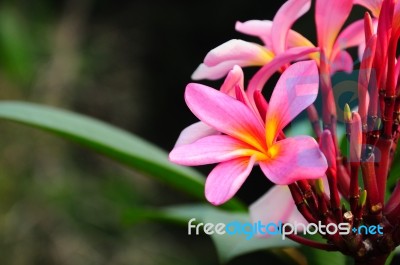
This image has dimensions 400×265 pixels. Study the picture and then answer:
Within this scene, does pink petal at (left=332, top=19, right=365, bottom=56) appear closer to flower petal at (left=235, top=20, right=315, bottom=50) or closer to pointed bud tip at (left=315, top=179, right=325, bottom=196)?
flower petal at (left=235, top=20, right=315, bottom=50)

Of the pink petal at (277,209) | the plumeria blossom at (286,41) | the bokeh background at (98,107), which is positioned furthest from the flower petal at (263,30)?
the bokeh background at (98,107)

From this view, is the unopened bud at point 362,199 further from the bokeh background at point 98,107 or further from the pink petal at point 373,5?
the bokeh background at point 98,107

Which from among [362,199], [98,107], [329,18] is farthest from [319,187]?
[98,107]

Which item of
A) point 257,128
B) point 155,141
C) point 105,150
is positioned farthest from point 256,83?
point 155,141

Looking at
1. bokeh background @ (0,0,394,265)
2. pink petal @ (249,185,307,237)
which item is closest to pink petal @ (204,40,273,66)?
pink petal @ (249,185,307,237)

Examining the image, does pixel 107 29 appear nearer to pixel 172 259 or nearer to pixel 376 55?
pixel 172 259

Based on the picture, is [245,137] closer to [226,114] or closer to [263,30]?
[226,114]
